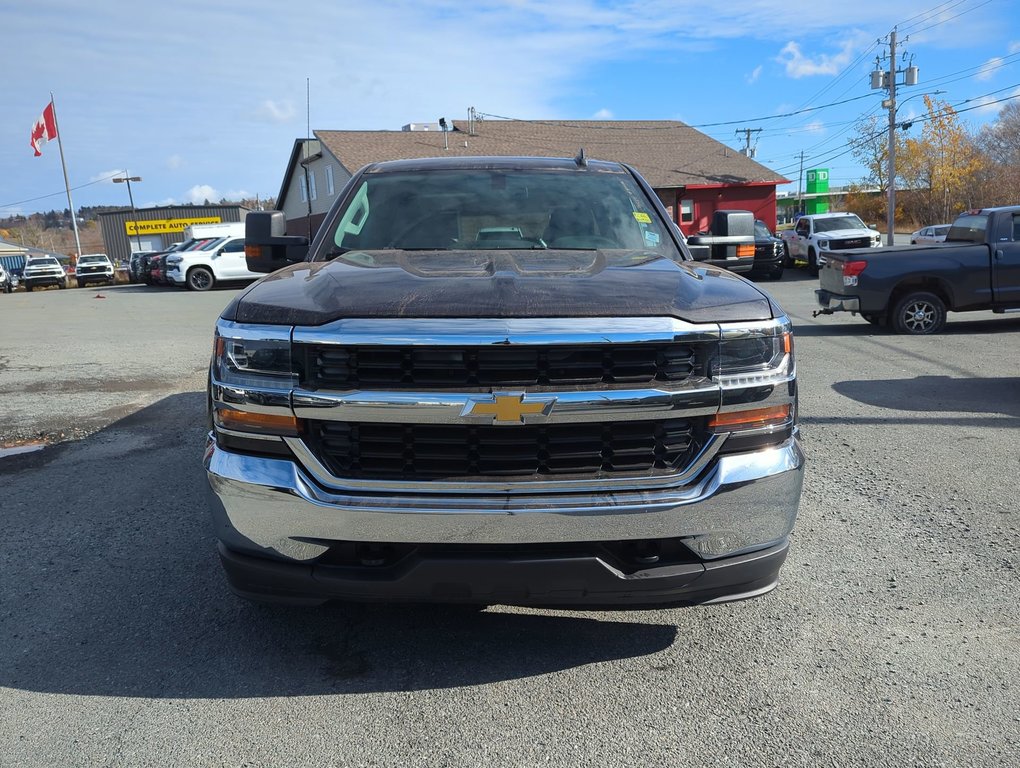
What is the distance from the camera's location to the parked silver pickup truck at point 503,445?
253 cm

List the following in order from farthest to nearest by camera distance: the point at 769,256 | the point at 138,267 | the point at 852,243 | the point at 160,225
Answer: the point at 160,225 < the point at 138,267 < the point at 852,243 < the point at 769,256

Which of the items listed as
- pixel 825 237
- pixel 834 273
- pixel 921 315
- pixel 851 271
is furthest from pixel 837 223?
pixel 851 271

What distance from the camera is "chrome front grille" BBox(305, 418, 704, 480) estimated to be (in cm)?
260

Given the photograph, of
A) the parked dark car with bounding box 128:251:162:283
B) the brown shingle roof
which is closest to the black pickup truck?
the brown shingle roof

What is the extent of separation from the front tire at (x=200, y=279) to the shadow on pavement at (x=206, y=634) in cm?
2370

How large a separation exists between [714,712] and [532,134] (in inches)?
1496

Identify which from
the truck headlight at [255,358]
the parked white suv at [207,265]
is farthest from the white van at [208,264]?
the truck headlight at [255,358]

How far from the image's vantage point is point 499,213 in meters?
4.23

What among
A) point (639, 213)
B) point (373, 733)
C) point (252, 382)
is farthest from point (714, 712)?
→ point (639, 213)

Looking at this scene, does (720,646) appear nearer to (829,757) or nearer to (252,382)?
(829,757)

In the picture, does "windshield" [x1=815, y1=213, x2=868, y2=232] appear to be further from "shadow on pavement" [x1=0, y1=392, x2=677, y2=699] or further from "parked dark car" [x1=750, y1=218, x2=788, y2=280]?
"shadow on pavement" [x1=0, y1=392, x2=677, y2=699]

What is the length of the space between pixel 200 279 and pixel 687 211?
20.8m

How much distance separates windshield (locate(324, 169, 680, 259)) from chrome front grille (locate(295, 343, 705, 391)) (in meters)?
1.46

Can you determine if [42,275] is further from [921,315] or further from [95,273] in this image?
[921,315]
